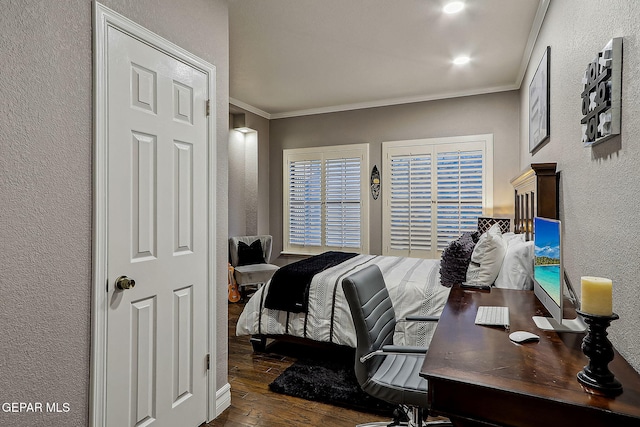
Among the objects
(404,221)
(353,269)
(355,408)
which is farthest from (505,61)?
(355,408)

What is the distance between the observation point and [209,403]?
7.27 ft

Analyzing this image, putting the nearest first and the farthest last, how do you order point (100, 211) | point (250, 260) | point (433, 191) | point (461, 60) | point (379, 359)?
1. point (100, 211)
2. point (379, 359)
3. point (461, 60)
4. point (433, 191)
5. point (250, 260)

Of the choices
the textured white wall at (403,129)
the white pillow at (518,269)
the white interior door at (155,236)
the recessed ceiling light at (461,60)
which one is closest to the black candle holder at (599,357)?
the white pillow at (518,269)

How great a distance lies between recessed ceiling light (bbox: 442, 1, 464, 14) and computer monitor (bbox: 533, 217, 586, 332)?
5.92 ft

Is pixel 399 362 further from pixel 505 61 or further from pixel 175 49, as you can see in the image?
pixel 505 61

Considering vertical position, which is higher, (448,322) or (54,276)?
(54,276)

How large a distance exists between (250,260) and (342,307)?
2470mm

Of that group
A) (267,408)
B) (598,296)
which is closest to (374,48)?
(598,296)

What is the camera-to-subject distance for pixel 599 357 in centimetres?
97

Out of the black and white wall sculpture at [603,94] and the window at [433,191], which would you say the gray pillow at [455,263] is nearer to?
the black and white wall sculpture at [603,94]

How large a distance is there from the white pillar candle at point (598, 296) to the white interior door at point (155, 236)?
1.79m

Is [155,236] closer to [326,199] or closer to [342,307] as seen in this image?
[342,307]

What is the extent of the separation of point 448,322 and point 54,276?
1618 mm

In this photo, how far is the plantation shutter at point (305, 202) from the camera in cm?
557
